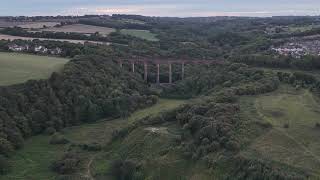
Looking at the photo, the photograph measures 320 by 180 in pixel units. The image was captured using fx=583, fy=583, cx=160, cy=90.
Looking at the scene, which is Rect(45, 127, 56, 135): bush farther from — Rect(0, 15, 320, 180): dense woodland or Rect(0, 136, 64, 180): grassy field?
Rect(0, 136, 64, 180): grassy field

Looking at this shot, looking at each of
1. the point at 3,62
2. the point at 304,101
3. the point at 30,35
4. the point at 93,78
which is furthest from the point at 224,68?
the point at 30,35

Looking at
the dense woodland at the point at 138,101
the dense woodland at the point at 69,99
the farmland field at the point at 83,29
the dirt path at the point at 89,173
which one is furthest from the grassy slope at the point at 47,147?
the farmland field at the point at 83,29

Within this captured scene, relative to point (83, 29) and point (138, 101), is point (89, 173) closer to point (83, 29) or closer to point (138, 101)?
point (138, 101)

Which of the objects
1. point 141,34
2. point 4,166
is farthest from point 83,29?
point 4,166

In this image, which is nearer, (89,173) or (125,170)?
(125,170)

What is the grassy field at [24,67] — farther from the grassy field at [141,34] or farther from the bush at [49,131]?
the grassy field at [141,34]
